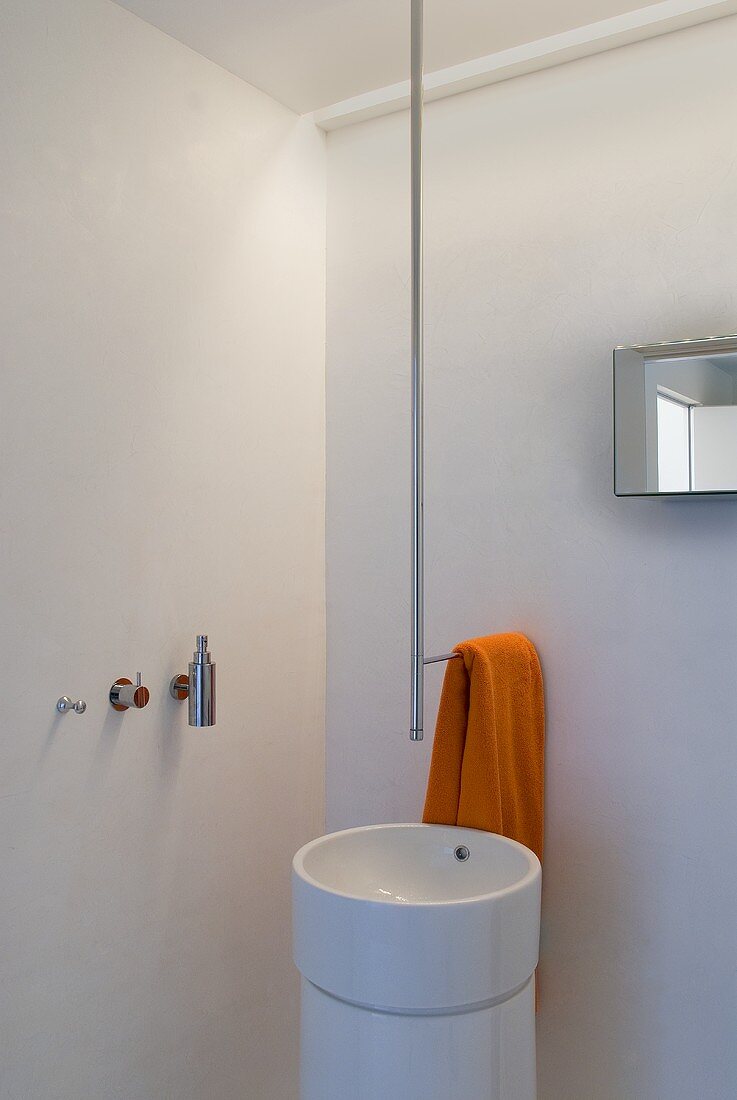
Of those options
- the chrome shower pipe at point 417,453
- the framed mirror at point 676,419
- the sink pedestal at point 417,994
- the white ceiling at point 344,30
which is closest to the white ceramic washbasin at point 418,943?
the sink pedestal at point 417,994

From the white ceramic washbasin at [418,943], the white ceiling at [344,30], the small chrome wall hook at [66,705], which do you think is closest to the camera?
the white ceramic washbasin at [418,943]

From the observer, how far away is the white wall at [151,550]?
54.3 inches

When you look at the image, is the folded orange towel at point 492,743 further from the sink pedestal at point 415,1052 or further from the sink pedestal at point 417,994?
the sink pedestal at point 415,1052

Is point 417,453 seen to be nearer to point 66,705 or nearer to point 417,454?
point 417,454

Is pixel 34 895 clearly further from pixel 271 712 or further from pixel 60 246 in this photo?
pixel 60 246

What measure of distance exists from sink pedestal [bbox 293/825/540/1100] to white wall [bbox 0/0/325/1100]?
32 cm

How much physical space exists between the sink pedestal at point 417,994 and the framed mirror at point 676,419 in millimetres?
637

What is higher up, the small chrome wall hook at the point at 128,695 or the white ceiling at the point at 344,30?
the white ceiling at the point at 344,30

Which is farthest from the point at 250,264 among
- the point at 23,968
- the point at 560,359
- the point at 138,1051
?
the point at 138,1051

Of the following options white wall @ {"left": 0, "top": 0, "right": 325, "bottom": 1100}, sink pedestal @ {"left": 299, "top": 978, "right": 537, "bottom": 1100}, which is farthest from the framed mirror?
sink pedestal @ {"left": 299, "top": 978, "right": 537, "bottom": 1100}

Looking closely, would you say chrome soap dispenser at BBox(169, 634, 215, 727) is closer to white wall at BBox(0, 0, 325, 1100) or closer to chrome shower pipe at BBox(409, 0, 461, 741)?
white wall at BBox(0, 0, 325, 1100)

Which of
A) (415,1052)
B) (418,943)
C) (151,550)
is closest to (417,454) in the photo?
(151,550)

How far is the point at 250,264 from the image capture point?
1.79 m

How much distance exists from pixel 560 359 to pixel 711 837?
855 mm
